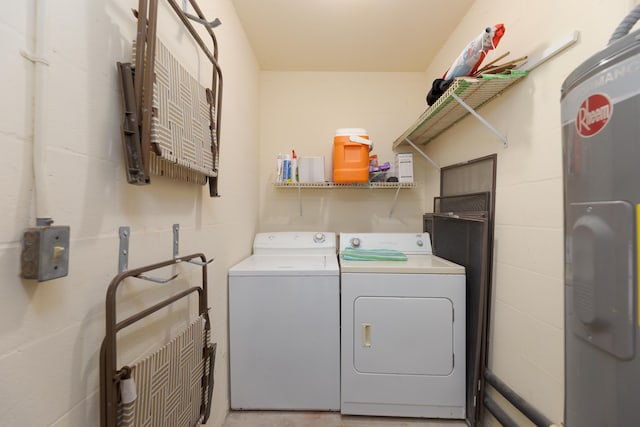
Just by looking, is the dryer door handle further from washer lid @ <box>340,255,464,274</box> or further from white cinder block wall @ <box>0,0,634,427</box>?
white cinder block wall @ <box>0,0,634,427</box>

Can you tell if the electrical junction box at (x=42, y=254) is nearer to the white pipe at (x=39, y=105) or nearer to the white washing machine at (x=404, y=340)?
the white pipe at (x=39, y=105)

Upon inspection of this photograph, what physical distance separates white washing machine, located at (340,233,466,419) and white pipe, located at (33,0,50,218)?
135cm

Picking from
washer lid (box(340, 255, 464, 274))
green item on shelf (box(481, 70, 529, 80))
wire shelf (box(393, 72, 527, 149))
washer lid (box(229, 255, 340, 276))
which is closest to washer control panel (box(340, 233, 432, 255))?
washer lid (box(229, 255, 340, 276))

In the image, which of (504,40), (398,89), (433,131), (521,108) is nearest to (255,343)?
(521,108)

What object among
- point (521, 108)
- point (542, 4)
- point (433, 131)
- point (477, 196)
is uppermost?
point (542, 4)

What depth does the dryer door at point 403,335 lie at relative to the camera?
5.15ft

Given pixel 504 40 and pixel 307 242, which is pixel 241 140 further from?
pixel 504 40

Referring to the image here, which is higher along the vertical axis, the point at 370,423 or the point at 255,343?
the point at 255,343

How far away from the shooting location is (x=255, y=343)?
162cm

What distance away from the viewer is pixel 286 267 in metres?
1.70

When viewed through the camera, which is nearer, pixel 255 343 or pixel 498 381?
pixel 498 381

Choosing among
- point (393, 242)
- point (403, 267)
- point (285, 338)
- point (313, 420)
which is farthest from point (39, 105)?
point (393, 242)

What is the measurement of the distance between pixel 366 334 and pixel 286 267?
2.14ft

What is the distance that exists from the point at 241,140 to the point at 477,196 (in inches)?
65.3
